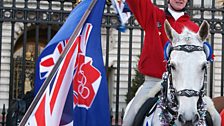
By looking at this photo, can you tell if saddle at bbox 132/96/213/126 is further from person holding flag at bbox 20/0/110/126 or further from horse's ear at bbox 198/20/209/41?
horse's ear at bbox 198/20/209/41

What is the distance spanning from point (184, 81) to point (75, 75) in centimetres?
170

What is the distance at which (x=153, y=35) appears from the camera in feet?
18.4

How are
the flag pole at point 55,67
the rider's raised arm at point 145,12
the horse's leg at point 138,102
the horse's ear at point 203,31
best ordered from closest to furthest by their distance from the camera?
the horse's ear at point 203,31 < the flag pole at point 55,67 < the horse's leg at point 138,102 < the rider's raised arm at point 145,12

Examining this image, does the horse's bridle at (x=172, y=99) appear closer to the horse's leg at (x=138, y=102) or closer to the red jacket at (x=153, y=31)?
the horse's leg at (x=138, y=102)

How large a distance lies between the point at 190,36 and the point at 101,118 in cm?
163

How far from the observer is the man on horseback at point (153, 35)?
5.57 metres

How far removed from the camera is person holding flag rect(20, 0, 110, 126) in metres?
5.32

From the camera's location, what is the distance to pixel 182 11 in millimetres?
5652

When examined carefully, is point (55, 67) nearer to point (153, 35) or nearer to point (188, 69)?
point (153, 35)

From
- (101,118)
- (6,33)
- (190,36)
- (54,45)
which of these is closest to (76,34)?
(54,45)

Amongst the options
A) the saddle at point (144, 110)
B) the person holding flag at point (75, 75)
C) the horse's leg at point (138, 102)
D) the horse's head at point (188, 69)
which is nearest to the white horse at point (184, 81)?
the horse's head at point (188, 69)

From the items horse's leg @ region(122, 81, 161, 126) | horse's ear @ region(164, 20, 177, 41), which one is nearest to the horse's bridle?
horse's ear @ region(164, 20, 177, 41)

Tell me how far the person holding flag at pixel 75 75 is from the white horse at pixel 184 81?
105 cm

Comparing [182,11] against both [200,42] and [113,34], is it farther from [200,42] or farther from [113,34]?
[113,34]
